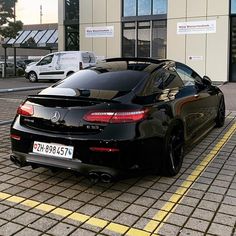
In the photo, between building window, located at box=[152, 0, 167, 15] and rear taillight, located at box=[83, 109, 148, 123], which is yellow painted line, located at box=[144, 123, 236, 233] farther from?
building window, located at box=[152, 0, 167, 15]

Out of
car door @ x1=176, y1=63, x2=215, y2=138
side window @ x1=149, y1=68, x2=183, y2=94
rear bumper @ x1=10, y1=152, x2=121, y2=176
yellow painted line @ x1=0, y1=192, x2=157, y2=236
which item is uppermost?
side window @ x1=149, y1=68, x2=183, y2=94

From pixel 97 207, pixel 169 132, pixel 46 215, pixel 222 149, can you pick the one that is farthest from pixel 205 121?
pixel 46 215

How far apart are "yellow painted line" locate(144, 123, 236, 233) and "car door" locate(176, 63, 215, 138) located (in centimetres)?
42

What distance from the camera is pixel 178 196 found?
168 inches

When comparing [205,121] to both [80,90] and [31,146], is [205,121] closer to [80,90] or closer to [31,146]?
[80,90]

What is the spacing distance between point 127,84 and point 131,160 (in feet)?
3.31

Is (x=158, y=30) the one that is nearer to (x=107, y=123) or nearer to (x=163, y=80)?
(x=163, y=80)

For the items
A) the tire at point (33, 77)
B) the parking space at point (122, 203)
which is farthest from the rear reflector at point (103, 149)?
the tire at point (33, 77)

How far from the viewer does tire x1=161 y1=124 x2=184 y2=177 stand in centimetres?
463

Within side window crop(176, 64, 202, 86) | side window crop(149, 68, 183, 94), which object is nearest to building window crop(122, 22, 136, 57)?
side window crop(176, 64, 202, 86)

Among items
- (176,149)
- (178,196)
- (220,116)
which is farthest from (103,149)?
(220,116)

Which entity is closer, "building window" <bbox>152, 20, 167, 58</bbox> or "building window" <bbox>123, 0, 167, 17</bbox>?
"building window" <bbox>123, 0, 167, 17</bbox>

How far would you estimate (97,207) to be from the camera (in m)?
3.96

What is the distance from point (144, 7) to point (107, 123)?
65.7 ft
